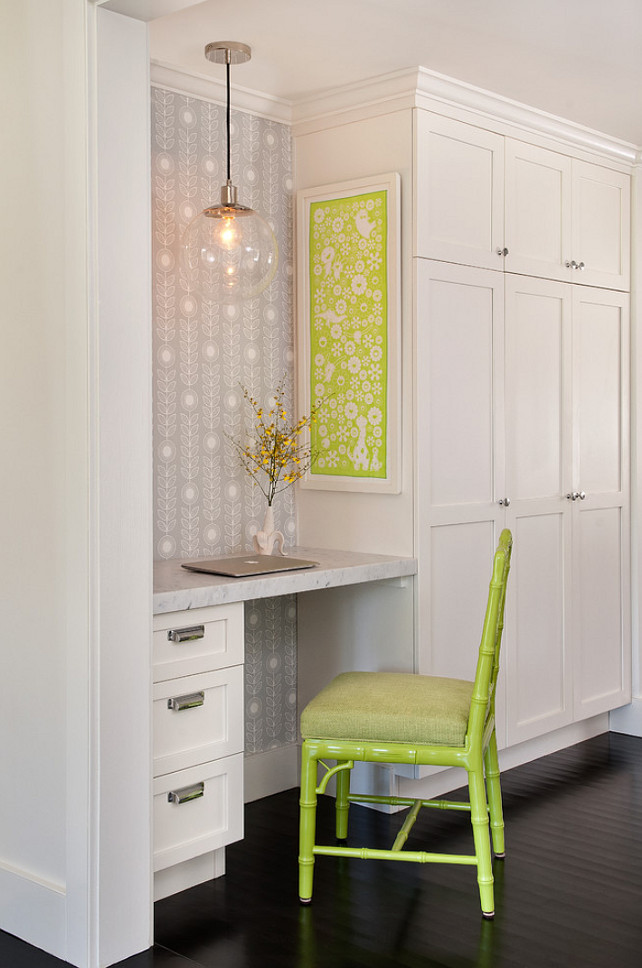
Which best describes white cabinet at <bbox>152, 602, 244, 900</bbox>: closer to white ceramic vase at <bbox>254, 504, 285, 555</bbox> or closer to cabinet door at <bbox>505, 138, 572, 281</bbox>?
white ceramic vase at <bbox>254, 504, 285, 555</bbox>

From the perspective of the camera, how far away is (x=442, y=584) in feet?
11.2

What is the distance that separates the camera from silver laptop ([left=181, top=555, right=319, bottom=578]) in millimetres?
2912

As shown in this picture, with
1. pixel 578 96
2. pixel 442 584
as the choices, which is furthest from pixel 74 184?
pixel 578 96

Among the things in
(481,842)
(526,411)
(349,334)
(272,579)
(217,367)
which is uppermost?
(349,334)

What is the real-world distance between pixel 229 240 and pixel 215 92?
61cm

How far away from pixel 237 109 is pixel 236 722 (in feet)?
6.56

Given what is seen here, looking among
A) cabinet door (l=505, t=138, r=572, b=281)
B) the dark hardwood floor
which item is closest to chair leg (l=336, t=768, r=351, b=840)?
the dark hardwood floor

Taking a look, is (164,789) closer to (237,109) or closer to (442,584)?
(442,584)

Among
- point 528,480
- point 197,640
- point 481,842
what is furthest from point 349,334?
point 481,842

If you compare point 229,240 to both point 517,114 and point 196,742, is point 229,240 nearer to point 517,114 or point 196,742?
point 517,114

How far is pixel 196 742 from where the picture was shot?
2.73 metres

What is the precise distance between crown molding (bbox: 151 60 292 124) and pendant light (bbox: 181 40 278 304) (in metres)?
0.15

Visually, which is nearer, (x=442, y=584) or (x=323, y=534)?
(x=442, y=584)

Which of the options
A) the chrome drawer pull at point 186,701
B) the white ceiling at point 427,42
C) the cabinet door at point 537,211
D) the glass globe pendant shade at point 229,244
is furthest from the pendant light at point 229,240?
the chrome drawer pull at point 186,701
